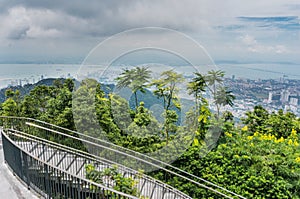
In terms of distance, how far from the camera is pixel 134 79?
6645 millimetres

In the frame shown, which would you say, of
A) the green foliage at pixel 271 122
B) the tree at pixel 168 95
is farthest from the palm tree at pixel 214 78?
the green foliage at pixel 271 122

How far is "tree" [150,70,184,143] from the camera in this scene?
6.45 metres

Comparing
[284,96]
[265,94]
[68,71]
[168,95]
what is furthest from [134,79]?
[284,96]

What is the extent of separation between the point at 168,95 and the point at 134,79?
1.05m

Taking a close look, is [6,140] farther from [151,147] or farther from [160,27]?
[160,27]

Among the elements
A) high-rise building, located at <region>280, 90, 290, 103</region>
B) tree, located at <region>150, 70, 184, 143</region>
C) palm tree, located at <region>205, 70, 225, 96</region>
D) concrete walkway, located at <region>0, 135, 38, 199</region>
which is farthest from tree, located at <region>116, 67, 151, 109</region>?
high-rise building, located at <region>280, 90, 290, 103</region>

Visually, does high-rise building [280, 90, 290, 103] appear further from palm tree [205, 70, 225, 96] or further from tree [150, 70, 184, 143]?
tree [150, 70, 184, 143]

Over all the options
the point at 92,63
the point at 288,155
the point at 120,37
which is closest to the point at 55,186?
the point at 92,63

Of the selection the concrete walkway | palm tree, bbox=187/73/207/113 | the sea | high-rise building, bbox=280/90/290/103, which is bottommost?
the concrete walkway

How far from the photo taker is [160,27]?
6.29 meters

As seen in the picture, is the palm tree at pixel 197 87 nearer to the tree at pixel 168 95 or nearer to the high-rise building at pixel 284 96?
the tree at pixel 168 95

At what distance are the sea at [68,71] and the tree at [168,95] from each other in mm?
1353

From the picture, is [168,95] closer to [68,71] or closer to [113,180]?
[113,180]

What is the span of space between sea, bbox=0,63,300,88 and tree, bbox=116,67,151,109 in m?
1.22
